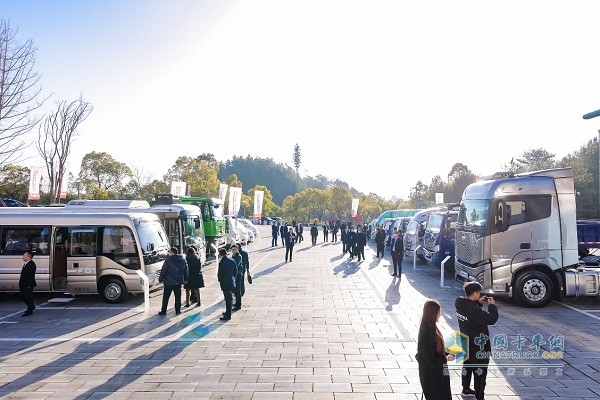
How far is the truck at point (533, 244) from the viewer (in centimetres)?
1220

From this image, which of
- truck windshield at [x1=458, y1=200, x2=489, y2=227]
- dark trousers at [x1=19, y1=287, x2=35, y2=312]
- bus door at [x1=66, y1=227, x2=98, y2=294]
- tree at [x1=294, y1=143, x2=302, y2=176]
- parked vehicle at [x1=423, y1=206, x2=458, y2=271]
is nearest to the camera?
dark trousers at [x1=19, y1=287, x2=35, y2=312]

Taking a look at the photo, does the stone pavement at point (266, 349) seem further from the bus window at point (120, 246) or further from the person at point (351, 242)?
the person at point (351, 242)

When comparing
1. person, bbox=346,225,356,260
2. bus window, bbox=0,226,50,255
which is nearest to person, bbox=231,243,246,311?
bus window, bbox=0,226,50,255

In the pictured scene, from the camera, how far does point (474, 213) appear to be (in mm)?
13367

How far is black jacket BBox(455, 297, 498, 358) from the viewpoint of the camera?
5734 millimetres

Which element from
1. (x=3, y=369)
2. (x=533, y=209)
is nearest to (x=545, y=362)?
(x=533, y=209)

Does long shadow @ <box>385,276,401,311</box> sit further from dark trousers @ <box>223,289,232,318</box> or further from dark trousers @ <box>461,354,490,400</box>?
dark trousers @ <box>461,354,490,400</box>

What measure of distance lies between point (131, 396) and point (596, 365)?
7.14 meters

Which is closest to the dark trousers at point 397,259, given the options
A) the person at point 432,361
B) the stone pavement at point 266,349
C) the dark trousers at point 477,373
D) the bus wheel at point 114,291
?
the stone pavement at point 266,349

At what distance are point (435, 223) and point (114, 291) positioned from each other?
509 inches

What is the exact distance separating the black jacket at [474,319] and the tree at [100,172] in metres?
56.4

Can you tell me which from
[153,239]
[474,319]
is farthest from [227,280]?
[474,319]

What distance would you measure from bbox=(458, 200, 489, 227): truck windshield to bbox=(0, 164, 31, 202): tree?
4866 cm

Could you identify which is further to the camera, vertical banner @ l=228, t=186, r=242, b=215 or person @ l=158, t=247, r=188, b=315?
vertical banner @ l=228, t=186, r=242, b=215
